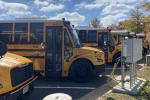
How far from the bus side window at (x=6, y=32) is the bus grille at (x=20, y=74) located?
4.66 metres

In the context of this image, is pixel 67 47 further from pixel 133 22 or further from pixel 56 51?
pixel 133 22

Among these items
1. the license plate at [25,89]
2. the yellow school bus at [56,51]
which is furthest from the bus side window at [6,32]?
the license plate at [25,89]

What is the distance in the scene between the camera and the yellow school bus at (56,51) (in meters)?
11.7

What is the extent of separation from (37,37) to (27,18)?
96 centimetres

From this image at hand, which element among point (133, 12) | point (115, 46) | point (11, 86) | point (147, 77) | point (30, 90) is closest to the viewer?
point (11, 86)

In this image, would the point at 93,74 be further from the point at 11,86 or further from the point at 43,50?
the point at 11,86

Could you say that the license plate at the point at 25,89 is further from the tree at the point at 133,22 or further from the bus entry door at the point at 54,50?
the tree at the point at 133,22

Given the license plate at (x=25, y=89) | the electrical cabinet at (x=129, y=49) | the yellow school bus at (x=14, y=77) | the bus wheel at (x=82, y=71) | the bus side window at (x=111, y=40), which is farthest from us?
the bus side window at (x=111, y=40)

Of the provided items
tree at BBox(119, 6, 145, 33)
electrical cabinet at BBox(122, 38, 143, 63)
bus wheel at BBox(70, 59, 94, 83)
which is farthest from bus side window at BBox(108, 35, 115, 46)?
tree at BBox(119, 6, 145, 33)

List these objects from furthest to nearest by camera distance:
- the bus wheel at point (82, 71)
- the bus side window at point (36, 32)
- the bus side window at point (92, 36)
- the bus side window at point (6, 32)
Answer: the bus side window at point (92, 36)
the bus side window at point (6, 32)
the bus side window at point (36, 32)
the bus wheel at point (82, 71)

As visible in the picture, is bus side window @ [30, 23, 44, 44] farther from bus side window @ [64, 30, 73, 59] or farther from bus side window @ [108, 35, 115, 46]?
bus side window @ [108, 35, 115, 46]

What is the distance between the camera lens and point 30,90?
775cm

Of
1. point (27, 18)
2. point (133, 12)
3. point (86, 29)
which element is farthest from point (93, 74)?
point (133, 12)

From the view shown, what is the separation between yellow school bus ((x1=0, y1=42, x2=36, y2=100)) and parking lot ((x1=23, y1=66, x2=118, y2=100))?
1.63 m
